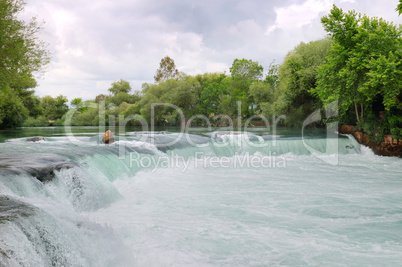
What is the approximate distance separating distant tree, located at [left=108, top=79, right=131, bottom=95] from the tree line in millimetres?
12942

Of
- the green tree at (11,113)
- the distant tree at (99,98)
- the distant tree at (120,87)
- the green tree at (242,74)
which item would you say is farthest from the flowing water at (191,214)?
the distant tree at (99,98)

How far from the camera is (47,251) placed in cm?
293

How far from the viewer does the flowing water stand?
3.39 meters

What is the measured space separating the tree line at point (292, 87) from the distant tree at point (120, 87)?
510 inches

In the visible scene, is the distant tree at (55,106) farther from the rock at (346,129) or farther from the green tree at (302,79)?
the rock at (346,129)

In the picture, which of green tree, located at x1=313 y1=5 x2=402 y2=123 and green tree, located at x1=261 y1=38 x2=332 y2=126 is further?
green tree, located at x1=261 y1=38 x2=332 y2=126

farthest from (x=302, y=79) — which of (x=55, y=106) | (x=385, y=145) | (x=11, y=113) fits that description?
(x=55, y=106)

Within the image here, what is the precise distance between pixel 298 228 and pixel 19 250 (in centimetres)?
395

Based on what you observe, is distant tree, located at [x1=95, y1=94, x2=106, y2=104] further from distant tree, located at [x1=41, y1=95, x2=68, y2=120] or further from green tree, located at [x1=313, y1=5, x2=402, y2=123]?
green tree, located at [x1=313, y1=5, x2=402, y2=123]

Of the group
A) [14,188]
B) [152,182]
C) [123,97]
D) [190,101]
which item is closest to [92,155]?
[152,182]

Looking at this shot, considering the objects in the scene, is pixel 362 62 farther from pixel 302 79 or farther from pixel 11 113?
pixel 11 113

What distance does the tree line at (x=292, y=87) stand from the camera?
11734 mm

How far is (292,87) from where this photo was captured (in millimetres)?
23188

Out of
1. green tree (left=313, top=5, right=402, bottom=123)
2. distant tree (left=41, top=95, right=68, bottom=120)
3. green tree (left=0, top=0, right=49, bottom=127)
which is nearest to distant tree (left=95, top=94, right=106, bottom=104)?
distant tree (left=41, top=95, right=68, bottom=120)
